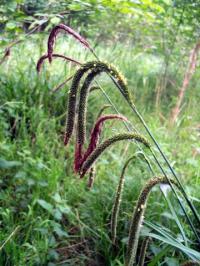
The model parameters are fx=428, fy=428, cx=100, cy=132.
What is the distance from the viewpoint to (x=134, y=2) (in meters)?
2.33

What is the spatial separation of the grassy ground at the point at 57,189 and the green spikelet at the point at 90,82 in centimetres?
46

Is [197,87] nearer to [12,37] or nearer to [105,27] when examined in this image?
[105,27]

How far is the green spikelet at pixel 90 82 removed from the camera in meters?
1.06

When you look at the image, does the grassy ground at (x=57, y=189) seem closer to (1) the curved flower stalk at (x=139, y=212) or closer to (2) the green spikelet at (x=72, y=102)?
(1) the curved flower stalk at (x=139, y=212)

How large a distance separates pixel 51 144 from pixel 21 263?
1262 millimetres

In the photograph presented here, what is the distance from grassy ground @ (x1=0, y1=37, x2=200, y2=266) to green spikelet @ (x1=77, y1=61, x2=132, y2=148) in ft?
1.51

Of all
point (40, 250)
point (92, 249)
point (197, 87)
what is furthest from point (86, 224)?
point (197, 87)

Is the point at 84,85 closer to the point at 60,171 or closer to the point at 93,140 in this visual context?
the point at 93,140

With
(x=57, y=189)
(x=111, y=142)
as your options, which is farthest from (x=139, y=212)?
(x=57, y=189)

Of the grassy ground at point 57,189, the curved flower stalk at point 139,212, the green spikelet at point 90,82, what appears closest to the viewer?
the green spikelet at point 90,82

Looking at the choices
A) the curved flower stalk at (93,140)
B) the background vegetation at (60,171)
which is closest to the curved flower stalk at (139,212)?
the background vegetation at (60,171)

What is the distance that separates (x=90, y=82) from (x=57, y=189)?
4.56ft

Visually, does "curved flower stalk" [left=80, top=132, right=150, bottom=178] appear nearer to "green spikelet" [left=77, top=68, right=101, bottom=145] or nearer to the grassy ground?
"green spikelet" [left=77, top=68, right=101, bottom=145]

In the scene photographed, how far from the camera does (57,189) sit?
2.44 metres
